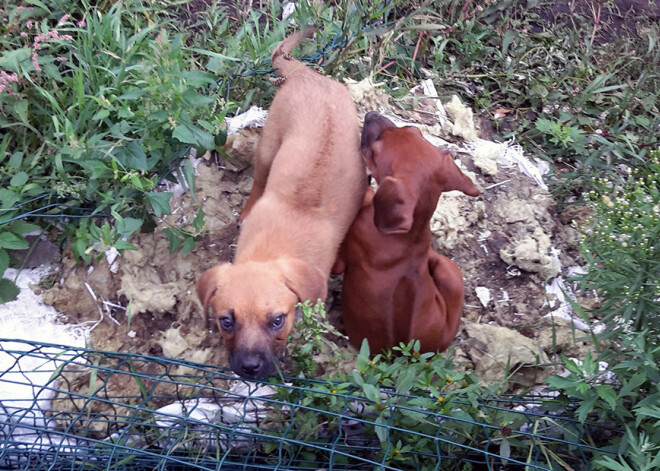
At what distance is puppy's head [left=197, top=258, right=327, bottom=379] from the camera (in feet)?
9.60

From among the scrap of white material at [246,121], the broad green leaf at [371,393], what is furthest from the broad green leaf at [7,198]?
the broad green leaf at [371,393]

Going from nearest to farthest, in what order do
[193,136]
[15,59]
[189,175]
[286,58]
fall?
[193,136], [15,59], [189,175], [286,58]

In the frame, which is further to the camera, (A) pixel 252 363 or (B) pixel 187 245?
(B) pixel 187 245

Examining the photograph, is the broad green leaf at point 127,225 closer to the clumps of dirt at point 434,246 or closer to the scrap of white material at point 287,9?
the clumps of dirt at point 434,246

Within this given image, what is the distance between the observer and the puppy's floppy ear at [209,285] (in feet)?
10.2

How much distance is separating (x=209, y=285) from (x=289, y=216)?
0.67m

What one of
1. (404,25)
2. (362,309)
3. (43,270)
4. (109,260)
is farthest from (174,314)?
(404,25)

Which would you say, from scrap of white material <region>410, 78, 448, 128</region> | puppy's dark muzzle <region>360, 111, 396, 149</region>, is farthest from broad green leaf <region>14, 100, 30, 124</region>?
scrap of white material <region>410, 78, 448, 128</region>

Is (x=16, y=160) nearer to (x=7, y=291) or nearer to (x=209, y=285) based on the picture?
(x=7, y=291)

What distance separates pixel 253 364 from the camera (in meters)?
2.88

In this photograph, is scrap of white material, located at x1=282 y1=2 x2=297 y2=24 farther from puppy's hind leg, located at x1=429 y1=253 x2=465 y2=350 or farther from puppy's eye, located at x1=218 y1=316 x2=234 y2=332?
puppy's eye, located at x1=218 y1=316 x2=234 y2=332

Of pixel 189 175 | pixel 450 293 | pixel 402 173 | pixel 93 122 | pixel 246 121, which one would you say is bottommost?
pixel 450 293

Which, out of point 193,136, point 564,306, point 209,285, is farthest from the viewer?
point 564,306

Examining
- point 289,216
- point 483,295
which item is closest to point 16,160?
point 289,216
